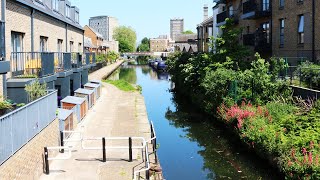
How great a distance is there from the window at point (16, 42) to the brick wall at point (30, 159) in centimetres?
567

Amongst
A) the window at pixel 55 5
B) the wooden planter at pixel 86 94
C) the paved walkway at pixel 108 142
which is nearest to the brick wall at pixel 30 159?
the paved walkway at pixel 108 142

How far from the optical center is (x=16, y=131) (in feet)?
32.8

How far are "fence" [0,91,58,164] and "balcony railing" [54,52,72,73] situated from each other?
7732 mm

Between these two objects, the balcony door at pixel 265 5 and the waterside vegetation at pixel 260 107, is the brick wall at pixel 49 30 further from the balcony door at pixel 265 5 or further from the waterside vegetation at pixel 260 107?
the balcony door at pixel 265 5

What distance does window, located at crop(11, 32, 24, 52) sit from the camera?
18.1m

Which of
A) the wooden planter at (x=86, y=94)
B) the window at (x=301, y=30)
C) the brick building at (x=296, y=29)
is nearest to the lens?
the brick building at (x=296, y=29)

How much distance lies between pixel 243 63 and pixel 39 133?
17644 mm

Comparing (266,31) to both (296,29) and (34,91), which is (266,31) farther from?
(34,91)

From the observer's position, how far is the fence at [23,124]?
9102 millimetres

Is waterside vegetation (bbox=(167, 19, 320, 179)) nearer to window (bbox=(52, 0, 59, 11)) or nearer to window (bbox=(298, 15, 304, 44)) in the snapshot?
window (bbox=(298, 15, 304, 44))

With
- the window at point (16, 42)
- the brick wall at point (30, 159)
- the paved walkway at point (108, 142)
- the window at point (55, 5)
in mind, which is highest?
the window at point (55, 5)

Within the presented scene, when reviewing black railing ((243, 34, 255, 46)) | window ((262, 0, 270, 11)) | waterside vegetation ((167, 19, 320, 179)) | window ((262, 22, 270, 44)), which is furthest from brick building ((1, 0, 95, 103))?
window ((262, 0, 270, 11))

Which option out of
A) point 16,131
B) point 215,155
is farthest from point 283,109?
point 16,131

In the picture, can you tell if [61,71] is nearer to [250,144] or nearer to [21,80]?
[21,80]
